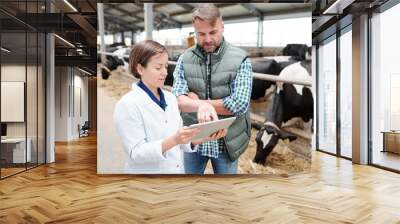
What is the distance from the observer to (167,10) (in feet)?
21.6

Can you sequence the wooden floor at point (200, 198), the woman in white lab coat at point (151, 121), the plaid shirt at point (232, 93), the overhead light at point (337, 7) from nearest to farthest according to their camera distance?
1. the wooden floor at point (200, 198)
2. the woman in white lab coat at point (151, 121)
3. the plaid shirt at point (232, 93)
4. the overhead light at point (337, 7)

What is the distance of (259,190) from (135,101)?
7.13 ft

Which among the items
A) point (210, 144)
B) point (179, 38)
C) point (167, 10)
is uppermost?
point (167, 10)

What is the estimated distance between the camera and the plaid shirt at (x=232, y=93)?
6285 millimetres

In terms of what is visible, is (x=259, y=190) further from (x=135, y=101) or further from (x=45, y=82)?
(x=45, y=82)

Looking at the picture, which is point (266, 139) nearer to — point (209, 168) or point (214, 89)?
point (209, 168)

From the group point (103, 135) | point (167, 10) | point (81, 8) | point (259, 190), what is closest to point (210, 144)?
point (259, 190)

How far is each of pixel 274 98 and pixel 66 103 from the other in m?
10.6

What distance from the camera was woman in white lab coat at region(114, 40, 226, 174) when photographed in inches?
230

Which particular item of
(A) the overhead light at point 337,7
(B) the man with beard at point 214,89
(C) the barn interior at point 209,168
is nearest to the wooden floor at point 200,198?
(C) the barn interior at point 209,168

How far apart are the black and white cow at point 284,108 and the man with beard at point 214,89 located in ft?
1.02

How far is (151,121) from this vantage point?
5.80m

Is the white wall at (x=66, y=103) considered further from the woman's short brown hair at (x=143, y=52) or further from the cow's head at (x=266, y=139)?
the cow's head at (x=266, y=139)

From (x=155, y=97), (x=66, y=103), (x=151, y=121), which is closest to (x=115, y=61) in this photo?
(x=155, y=97)
